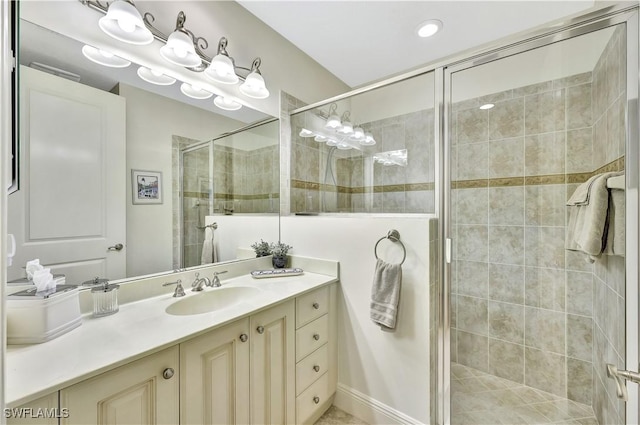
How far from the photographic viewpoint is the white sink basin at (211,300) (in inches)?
52.1

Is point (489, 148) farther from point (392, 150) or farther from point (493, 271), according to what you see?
point (493, 271)

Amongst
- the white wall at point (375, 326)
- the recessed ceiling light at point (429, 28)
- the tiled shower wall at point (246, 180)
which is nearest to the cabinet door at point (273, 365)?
the white wall at point (375, 326)

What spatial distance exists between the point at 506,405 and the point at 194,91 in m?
2.76

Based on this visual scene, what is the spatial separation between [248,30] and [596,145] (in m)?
2.21

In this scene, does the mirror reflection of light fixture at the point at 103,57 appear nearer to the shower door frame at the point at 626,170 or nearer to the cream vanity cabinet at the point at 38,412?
the cream vanity cabinet at the point at 38,412

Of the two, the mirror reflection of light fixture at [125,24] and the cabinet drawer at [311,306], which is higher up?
the mirror reflection of light fixture at [125,24]

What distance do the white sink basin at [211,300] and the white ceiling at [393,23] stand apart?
188 centimetres

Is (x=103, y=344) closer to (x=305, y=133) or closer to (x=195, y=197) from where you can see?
(x=195, y=197)

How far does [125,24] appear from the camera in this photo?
1195 millimetres

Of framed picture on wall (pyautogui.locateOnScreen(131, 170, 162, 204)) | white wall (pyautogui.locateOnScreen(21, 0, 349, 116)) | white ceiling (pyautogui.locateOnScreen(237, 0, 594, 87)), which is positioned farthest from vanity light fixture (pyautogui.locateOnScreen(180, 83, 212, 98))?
white ceiling (pyautogui.locateOnScreen(237, 0, 594, 87))

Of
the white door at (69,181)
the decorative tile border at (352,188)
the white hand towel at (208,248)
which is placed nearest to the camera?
the white door at (69,181)

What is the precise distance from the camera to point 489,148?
5.87 feet

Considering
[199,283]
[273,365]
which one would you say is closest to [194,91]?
[199,283]

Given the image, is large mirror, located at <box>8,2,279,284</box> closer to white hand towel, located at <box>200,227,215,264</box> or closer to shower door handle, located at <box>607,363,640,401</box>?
white hand towel, located at <box>200,227,215,264</box>
